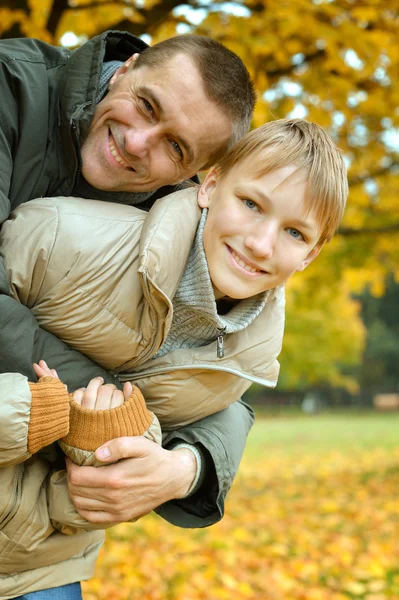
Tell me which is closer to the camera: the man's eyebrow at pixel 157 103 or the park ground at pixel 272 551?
the man's eyebrow at pixel 157 103

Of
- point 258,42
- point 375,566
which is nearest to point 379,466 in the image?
point 375,566

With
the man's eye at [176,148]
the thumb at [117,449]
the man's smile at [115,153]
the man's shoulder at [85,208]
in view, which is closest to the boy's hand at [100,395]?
the thumb at [117,449]

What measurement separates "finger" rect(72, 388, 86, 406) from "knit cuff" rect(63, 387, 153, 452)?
28 millimetres

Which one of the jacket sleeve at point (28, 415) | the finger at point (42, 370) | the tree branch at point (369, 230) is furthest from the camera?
the tree branch at point (369, 230)

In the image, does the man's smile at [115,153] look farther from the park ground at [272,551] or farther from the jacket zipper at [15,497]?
the park ground at [272,551]

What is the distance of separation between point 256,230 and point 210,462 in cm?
85

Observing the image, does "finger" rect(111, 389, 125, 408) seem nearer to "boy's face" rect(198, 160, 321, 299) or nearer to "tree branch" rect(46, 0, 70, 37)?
"boy's face" rect(198, 160, 321, 299)

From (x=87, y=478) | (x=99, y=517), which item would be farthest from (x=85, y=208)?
(x=99, y=517)

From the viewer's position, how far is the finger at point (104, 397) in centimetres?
221

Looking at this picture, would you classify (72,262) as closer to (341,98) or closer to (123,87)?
(123,87)

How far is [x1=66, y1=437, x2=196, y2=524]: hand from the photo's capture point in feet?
7.26

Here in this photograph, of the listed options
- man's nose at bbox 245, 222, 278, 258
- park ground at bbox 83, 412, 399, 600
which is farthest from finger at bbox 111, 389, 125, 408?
park ground at bbox 83, 412, 399, 600

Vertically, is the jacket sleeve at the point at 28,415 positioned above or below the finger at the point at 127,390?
above

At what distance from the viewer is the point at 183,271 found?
2395 mm
